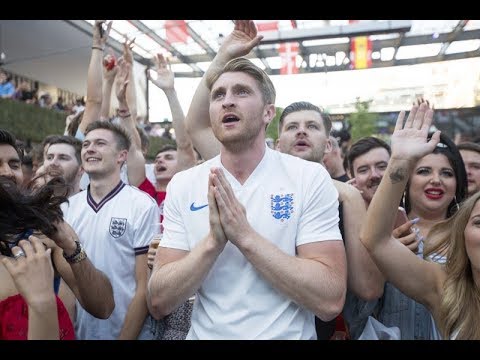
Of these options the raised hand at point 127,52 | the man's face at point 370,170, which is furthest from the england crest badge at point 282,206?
the raised hand at point 127,52

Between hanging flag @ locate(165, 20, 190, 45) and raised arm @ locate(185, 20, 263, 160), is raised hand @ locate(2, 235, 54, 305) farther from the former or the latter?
hanging flag @ locate(165, 20, 190, 45)

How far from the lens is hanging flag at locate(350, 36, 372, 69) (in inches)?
1115

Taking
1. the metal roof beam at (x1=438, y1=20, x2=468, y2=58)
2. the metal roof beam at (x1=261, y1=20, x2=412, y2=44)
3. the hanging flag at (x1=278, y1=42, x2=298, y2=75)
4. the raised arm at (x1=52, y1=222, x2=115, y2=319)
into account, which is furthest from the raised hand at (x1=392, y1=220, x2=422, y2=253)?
the hanging flag at (x1=278, y1=42, x2=298, y2=75)

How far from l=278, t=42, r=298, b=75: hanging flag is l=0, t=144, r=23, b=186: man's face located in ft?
88.6

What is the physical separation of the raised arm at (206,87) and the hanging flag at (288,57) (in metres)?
26.9

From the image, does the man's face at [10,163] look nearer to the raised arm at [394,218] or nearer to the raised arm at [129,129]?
the raised arm at [129,129]

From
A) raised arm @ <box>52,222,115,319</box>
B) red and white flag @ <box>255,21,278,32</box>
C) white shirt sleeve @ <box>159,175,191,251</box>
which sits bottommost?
raised arm @ <box>52,222,115,319</box>

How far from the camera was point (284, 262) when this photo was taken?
1.98m

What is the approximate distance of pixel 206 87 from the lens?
289 cm

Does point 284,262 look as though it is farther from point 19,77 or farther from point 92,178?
point 19,77

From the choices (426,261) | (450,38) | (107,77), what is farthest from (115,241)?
(450,38)

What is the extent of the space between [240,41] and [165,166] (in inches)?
106

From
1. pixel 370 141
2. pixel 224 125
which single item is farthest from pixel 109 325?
pixel 370 141

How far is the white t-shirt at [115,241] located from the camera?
10.8 ft
